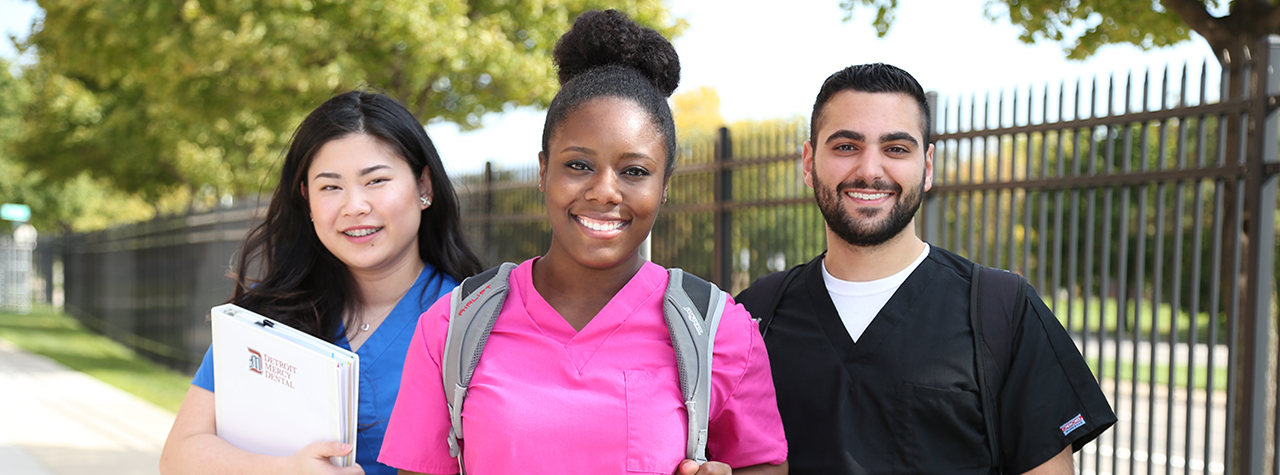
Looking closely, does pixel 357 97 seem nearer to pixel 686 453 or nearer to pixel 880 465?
pixel 686 453

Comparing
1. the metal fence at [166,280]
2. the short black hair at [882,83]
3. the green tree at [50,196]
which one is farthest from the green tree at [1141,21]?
the green tree at [50,196]

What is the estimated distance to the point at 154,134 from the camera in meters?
16.2

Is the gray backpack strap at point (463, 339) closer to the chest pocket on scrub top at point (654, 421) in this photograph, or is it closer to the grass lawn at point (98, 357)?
the chest pocket on scrub top at point (654, 421)

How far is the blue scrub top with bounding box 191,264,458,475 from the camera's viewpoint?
2.32 metres

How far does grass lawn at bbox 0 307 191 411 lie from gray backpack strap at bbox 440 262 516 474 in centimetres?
783

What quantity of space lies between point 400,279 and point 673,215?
13.7 feet

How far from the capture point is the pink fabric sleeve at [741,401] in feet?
6.14

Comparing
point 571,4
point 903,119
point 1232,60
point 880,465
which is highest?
point 571,4

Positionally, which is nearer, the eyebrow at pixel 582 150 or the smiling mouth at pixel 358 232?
the eyebrow at pixel 582 150

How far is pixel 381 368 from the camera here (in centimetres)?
241

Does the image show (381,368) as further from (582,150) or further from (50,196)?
(50,196)

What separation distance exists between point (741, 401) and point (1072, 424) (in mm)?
783

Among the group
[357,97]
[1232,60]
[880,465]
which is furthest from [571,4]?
[880,465]

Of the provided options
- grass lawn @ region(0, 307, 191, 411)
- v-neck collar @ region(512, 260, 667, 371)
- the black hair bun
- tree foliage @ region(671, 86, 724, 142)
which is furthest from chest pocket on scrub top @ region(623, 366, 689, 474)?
tree foliage @ region(671, 86, 724, 142)
